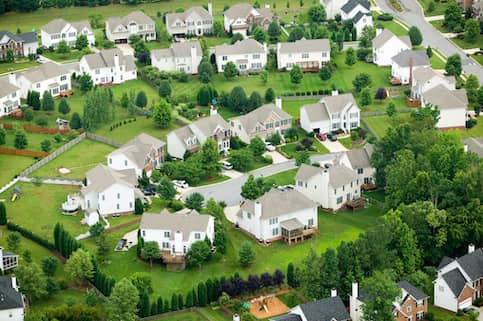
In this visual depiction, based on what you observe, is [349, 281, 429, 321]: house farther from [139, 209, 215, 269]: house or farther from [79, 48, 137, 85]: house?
[79, 48, 137, 85]: house

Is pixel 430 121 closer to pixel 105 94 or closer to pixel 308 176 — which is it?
pixel 308 176

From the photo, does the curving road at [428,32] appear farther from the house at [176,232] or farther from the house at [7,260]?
the house at [7,260]

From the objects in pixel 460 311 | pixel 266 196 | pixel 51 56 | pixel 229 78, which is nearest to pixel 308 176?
pixel 266 196

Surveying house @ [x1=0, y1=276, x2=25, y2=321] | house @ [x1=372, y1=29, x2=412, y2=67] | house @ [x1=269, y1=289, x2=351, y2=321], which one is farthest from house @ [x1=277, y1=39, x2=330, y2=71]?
house @ [x1=0, y1=276, x2=25, y2=321]

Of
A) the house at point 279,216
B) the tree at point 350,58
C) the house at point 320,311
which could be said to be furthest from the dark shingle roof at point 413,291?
the tree at point 350,58

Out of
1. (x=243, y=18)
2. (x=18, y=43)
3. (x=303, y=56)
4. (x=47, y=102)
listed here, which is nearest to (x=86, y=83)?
(x=47, y=102)

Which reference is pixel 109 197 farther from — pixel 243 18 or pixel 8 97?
pixel 243 18

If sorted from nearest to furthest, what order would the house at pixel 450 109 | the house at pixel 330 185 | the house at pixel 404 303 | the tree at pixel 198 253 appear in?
1. the house at pixel 404 303
2. the tree at pixel 198 253
3. the house at pixel 330 185
4. the house at pixel 450 109
